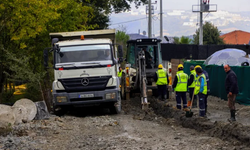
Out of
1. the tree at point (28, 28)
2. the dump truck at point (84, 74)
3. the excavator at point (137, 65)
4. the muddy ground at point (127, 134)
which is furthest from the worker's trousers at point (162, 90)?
the tree at point (28, 28)

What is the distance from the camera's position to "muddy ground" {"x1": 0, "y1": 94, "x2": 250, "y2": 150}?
875cm

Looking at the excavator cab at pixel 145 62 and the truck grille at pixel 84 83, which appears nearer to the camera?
the truck grille at pixel 84 83

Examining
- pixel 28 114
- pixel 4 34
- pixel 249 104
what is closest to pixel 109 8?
pixel 4 34

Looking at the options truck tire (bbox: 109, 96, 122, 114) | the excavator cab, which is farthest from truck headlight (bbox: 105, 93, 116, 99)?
the excavator cab

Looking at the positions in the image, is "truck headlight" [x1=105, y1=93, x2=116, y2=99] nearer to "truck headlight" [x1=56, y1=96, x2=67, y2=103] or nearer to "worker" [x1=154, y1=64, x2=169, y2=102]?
"truck headlight" [x1=56, y1=96, x2=67, y2=103]

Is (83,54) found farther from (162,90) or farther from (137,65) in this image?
(162,90)

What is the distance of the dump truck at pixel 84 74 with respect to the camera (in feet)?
43.1

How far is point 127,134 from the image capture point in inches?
407

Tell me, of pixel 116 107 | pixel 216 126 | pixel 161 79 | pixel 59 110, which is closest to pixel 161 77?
pixel 161 79

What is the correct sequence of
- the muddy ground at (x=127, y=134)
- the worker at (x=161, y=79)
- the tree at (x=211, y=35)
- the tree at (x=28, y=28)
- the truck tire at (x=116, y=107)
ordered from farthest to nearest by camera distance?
1. the tree at (x=211, y=35)
2. the tree at (x=28, y=28)
3. the worker at (x=161, y=79)
4. the truck tire at (x=116, y=107)
5. the muddy ground at (x=127, y=134)

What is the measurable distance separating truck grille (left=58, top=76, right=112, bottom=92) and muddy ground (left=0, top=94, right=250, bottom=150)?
1066 millimetres

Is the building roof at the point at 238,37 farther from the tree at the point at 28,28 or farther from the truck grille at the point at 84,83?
the truck grille at the point at 84,83

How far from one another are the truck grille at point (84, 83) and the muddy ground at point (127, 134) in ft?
3.50

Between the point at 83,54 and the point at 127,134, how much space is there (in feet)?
13.7
